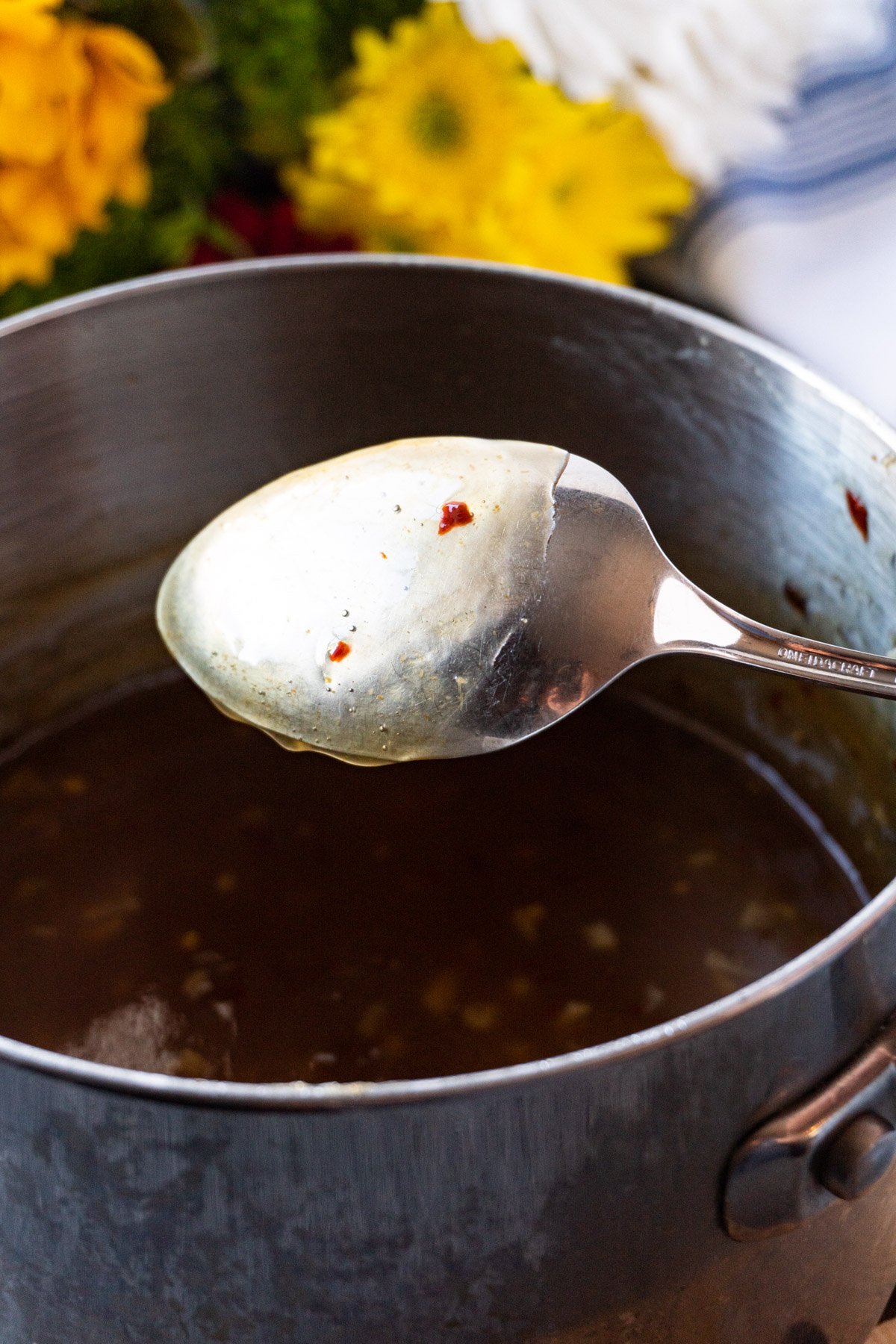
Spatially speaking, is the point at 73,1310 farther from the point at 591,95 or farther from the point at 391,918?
the point at 591,95

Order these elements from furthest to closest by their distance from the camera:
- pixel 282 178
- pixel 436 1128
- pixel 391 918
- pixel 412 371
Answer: pixel 282 178 → pixel 412 371 → pixel 391 918 → pixel 436 1128

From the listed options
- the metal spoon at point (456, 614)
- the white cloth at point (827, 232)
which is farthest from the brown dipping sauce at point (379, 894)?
the white cloth at point (827, 232)

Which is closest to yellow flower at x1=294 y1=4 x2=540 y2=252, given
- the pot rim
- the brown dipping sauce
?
the brown dipping sauce

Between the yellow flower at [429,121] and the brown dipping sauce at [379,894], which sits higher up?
the yellow flower at [429,121]

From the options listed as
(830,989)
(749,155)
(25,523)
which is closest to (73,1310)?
(830,989)

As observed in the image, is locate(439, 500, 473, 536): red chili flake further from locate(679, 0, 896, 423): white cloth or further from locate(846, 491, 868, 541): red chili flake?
locate(679, 0, 896, 423): white cloth

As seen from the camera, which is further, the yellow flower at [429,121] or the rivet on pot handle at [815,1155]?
the yellow flower at [429,121]

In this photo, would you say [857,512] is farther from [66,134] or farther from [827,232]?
[66,134]

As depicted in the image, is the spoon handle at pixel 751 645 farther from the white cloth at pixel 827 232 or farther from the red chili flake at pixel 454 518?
the white cloth at pixel 827 232

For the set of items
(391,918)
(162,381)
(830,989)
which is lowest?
(391,918)
